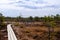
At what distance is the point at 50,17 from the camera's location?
37031mm

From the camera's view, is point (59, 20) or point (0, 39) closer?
point (0, 39)

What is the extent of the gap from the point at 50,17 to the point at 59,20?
3516cm

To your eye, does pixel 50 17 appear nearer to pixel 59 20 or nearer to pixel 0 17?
pixel 0 17

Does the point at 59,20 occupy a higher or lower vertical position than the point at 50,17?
lower

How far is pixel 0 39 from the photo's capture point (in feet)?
66.2

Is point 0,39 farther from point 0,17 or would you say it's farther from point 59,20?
point 59,20

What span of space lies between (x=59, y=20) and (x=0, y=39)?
53.1m

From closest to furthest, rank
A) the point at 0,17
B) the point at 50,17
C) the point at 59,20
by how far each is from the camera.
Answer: the point at 50,17, the point at 0,17, the point at 59,20

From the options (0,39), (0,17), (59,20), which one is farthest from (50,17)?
(59,20)

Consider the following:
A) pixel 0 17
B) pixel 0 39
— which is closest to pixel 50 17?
pixel 0 17

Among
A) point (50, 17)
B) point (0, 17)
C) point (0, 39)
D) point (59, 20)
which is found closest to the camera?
point (0, 39)

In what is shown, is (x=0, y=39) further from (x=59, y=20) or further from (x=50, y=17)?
(x=59, y=20)

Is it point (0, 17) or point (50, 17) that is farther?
point (0, 17)

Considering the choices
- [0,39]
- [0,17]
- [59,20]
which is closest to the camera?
[0,39]
